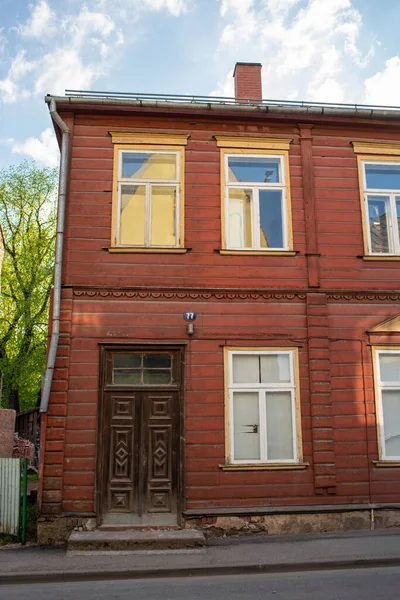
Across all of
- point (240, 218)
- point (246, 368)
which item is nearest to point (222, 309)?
point (246, 368)

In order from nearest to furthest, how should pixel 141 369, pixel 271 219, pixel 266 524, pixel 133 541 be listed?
pixel 133 541 < pixel 266 524 < pixel 141 369 < pixel 271 219

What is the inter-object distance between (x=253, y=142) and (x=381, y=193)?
256cm

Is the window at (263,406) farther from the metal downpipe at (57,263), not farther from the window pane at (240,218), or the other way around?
the metal downpipe at (57,263)

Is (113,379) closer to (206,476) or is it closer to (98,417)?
(98,417)

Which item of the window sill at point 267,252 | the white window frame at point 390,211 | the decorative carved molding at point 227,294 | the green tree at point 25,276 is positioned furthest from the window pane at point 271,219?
the green tree at point 25,276

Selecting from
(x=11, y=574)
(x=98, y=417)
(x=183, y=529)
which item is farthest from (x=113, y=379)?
(x=11, y=574)

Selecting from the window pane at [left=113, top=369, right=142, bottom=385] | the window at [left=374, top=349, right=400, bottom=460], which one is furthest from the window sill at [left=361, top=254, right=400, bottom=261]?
the window pane at [left=113, top=369, right=142, bottom=385]

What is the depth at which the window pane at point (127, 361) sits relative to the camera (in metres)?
9.65

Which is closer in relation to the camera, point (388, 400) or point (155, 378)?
point (155, 378)

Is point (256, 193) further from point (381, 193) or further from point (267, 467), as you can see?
point (267, 467)

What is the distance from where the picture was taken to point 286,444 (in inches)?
377

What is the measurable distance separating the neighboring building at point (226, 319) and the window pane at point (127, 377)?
0.02 m

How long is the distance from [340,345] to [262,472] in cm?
254

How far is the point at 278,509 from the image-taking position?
9.20 m
